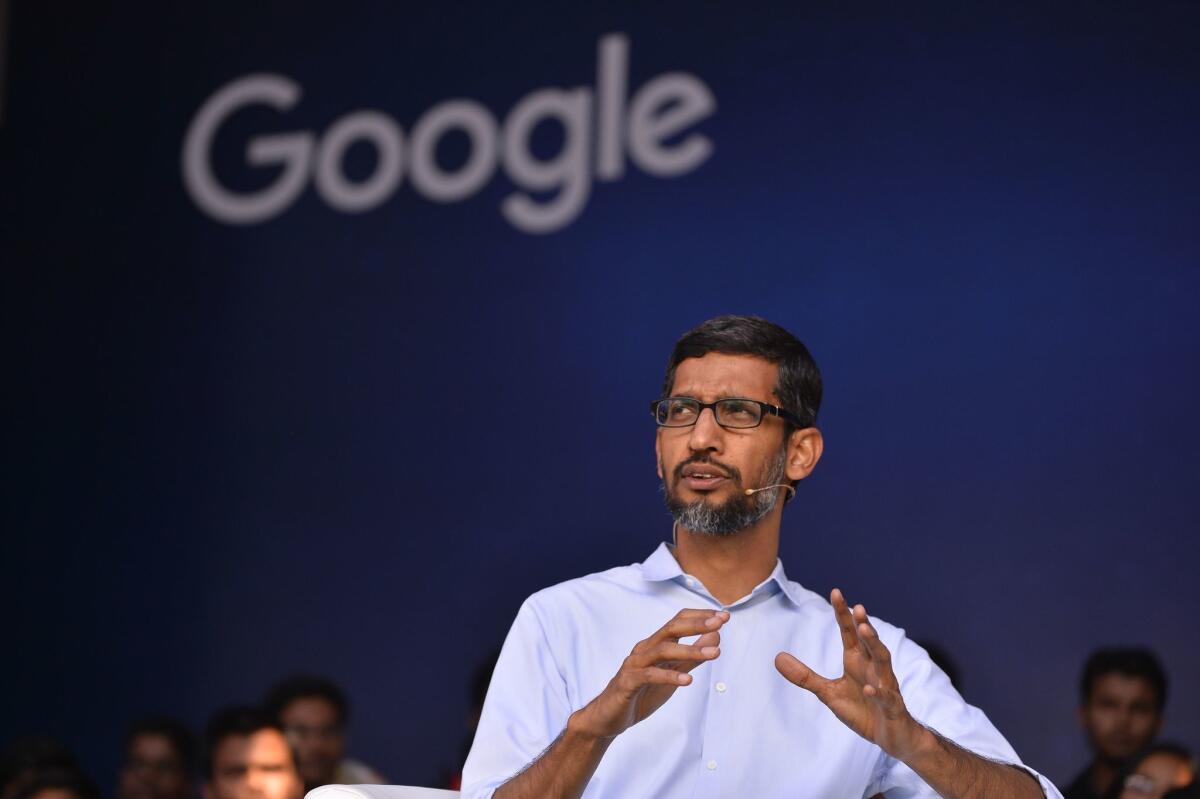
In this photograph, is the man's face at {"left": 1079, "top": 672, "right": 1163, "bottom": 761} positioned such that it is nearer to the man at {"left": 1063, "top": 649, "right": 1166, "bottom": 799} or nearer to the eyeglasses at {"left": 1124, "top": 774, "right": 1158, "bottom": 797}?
the man at {"left": 1063, "top": 649, "right": 1166, "bottom": 799}

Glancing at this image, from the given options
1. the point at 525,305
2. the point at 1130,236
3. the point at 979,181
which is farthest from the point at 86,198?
the point at 1130,236

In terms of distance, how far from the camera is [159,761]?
507 cm

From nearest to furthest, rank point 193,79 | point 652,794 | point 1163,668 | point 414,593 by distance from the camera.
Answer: point 652,794 → point 1163,668 → point 414,593 → point 193,79

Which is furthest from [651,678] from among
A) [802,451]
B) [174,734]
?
[174,734]

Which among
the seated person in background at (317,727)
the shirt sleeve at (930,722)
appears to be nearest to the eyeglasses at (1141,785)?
the shirt sleeve at (930,722)

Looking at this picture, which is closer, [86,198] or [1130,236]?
[1130,236]

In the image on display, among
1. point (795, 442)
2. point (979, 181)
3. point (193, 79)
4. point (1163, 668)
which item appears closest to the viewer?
point (795, 442)

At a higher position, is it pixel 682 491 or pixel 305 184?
pixel 305 184

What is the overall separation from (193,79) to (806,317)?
7.85 feet

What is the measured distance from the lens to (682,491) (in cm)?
271

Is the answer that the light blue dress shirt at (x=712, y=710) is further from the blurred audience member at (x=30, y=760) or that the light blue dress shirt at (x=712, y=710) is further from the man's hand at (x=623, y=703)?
the blurred audience member at (x=30, y=760)

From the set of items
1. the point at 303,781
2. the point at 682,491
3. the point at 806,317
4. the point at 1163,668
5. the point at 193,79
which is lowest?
the point at 303,781

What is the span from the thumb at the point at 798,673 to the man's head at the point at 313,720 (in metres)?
2.94

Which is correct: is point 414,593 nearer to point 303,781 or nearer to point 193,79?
point 303,781
